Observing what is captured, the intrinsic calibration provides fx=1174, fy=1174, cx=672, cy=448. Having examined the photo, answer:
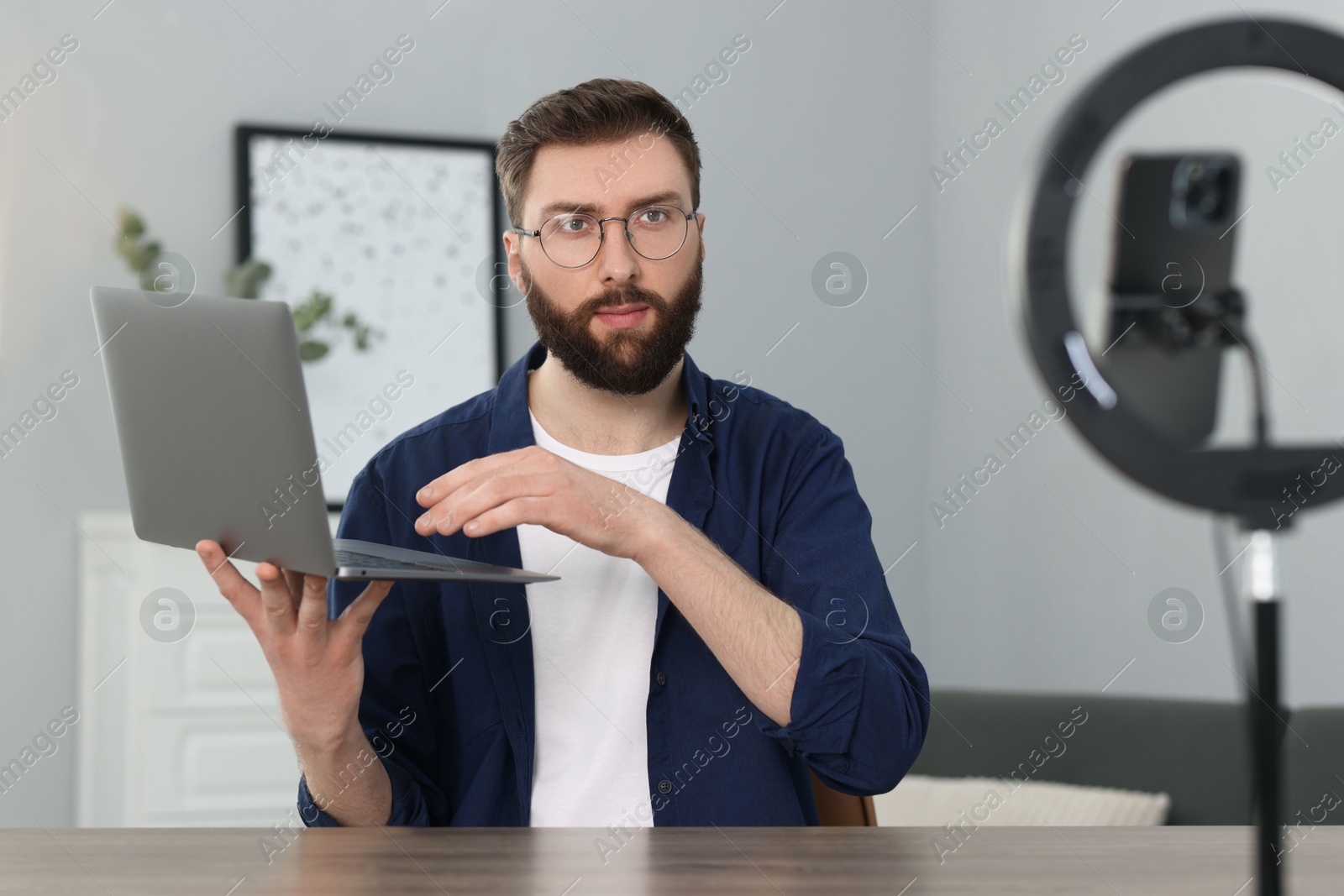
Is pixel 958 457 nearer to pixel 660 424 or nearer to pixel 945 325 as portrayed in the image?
pixel 945 325

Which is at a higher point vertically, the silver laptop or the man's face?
the man's face

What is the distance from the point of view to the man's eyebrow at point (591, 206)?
1.37m

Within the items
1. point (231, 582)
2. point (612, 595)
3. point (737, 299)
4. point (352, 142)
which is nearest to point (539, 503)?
point (231, 582)

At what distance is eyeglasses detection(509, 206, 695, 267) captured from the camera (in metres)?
1.38

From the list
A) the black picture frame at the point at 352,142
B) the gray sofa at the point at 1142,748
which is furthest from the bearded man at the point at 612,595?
the black picture frame at the point at 352,142

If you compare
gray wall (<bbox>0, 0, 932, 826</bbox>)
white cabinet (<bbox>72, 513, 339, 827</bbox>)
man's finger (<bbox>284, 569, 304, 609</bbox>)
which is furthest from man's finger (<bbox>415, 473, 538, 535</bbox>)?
gray wall (<bbox>0, 0, 932, 826</bbox>)

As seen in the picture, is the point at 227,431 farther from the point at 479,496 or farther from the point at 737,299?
the point at 737,299

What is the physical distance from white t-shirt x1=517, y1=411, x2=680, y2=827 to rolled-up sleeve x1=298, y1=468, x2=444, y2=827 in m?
0.13

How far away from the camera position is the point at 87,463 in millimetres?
2795

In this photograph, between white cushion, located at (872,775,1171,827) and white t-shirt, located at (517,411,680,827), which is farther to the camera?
white cushion, located at (872,775,1171,827)

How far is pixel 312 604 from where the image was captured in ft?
3.15

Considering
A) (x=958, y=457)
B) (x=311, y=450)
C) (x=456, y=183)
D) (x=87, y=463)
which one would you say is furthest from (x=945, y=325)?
(x=311, y=450)

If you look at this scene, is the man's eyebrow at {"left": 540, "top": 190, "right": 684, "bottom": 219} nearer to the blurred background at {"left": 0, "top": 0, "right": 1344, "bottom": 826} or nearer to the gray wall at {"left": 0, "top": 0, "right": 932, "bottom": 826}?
the blurred background at {"left": 0, "top": 0, "right": 1344, "bottom": 826}

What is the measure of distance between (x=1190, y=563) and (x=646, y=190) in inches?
60.0
